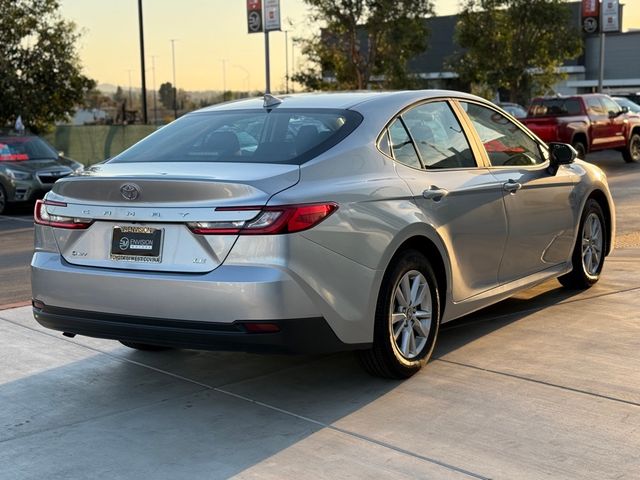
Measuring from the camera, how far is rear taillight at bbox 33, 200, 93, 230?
506 cm

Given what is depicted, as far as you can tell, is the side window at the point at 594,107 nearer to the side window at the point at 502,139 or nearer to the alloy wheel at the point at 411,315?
the side window at the point at 502,139

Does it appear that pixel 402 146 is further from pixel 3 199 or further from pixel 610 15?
pixel 610 15

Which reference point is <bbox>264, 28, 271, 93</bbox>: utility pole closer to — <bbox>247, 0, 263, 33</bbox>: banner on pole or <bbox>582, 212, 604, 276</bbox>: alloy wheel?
<bbox>247, 0, 263, 33</bbox>: banner on pole

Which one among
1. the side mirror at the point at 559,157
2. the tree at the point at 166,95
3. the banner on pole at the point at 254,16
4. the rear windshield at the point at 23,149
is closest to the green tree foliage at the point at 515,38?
the banner on pole at the point at 254,16

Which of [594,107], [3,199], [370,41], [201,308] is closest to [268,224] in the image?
[201,308]

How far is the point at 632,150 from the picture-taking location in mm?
24422

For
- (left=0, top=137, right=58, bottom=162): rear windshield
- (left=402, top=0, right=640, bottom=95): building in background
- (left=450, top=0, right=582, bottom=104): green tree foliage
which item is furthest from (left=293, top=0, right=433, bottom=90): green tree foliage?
(left=402, top=0, right=640, bottom=95): building in background

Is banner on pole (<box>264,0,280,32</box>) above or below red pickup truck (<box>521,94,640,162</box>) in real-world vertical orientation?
above

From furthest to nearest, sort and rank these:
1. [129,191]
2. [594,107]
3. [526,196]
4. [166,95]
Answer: [166,95]
[594,107]
[526,196]
[129,191]

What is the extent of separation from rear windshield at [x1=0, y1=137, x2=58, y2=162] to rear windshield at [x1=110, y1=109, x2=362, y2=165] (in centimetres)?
1345

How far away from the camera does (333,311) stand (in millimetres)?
4812

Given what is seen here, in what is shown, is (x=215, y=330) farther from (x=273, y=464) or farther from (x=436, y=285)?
(x=436, y=285)

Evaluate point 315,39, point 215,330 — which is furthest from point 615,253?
point 315,39

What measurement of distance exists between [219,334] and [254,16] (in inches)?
1082
